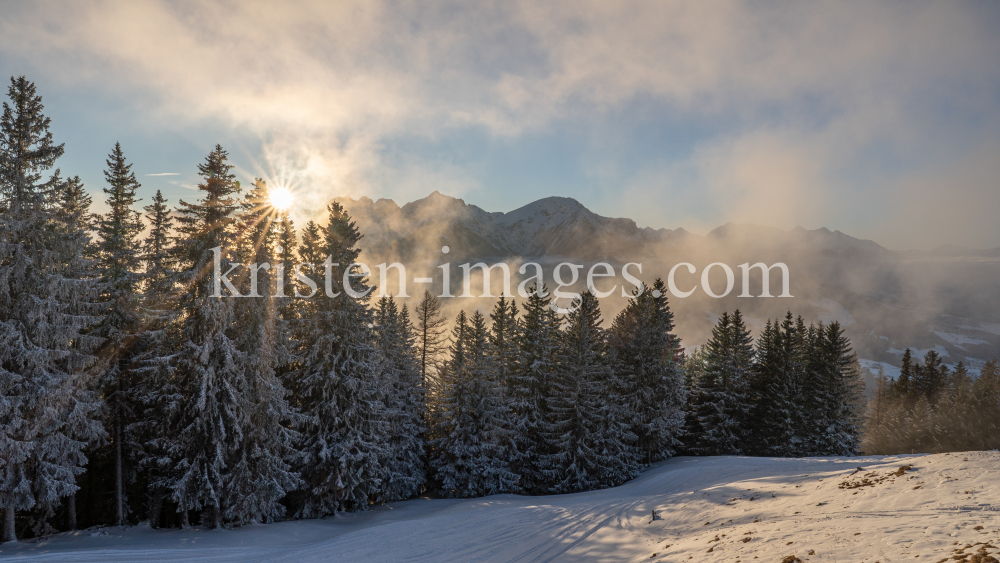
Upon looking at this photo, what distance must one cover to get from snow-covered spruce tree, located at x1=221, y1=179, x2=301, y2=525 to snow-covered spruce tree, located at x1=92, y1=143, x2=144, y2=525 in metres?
4.85

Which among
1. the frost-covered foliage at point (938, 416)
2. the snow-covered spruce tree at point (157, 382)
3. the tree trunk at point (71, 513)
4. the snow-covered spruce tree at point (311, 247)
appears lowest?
the frost-covered foliage at point (938, 416)

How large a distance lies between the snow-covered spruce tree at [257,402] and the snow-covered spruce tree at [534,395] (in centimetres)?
1571

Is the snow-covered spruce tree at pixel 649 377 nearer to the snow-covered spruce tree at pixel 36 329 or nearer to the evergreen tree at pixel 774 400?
the evergreen tree at pixel 774 400

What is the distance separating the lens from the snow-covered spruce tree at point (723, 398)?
121 feet

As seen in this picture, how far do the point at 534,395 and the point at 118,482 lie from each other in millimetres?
23661

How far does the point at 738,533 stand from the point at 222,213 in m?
22.7

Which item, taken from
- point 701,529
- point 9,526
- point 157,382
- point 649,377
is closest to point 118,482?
point 9,526

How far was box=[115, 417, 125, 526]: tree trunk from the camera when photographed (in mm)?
19891

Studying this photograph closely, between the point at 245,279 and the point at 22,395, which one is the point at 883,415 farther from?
the point at 22,395

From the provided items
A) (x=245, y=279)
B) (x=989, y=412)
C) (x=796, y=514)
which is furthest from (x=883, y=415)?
(x=245, y=279)

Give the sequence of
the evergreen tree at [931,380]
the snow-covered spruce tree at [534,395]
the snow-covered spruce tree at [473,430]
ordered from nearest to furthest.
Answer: the snow-covered spruce tree at [473,430] < the snow-covered spruce tree at [534,395] < the evergreen tree at [931,380]

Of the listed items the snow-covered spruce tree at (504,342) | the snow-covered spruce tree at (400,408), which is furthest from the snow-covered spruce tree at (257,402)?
the snow-covered spruce tree at (504,342)

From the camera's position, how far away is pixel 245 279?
2036 cm

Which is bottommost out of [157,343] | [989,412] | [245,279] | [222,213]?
[989,412]
